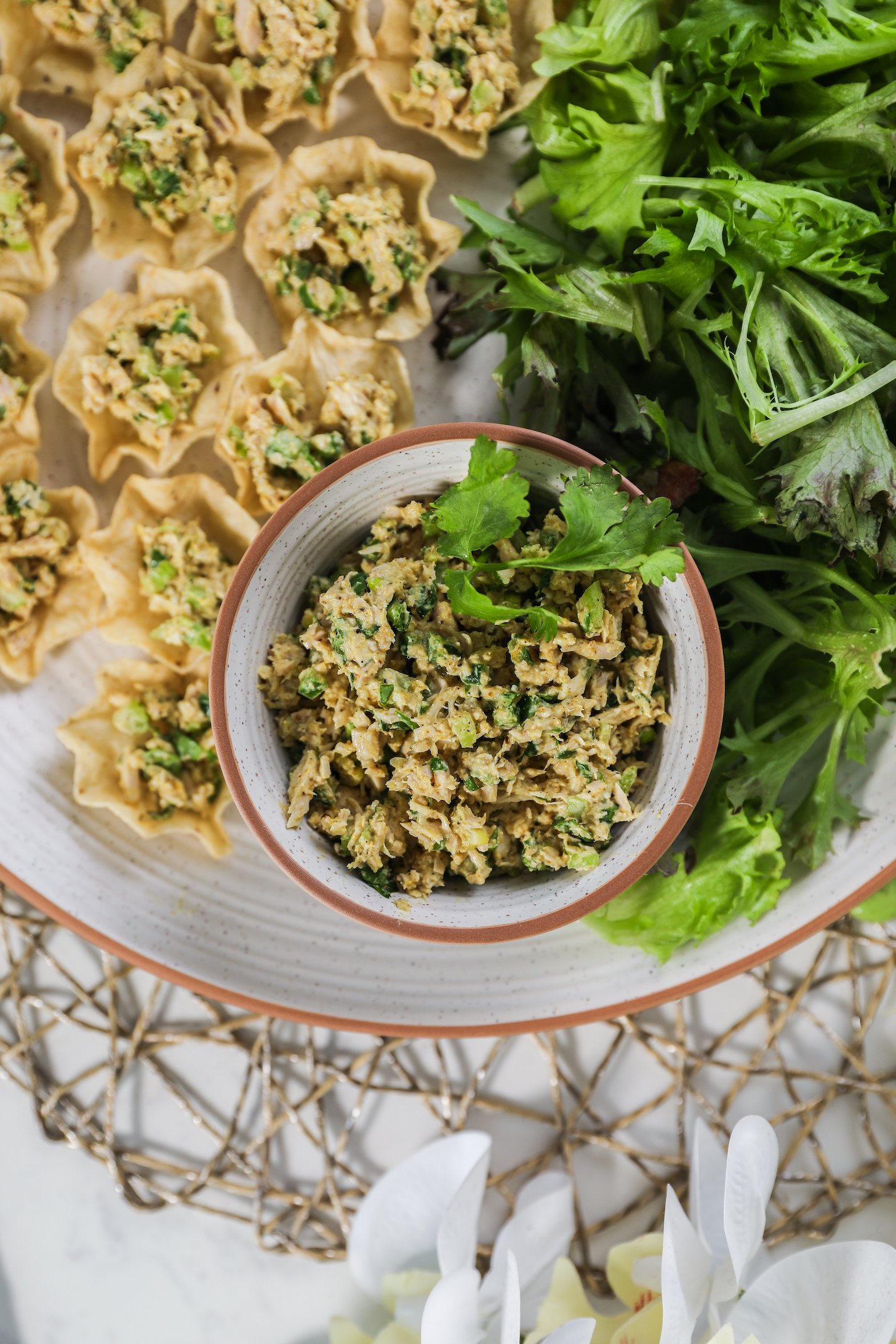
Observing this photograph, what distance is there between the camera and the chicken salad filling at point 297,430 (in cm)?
190

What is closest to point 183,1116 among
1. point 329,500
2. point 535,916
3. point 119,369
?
point 535,916

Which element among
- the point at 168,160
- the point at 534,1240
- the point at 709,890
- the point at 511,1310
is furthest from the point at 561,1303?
the point at 168,160

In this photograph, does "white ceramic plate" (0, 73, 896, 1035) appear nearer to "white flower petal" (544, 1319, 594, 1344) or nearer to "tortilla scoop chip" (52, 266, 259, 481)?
"tortilla scoop chip" (52, 266, 259, 481)

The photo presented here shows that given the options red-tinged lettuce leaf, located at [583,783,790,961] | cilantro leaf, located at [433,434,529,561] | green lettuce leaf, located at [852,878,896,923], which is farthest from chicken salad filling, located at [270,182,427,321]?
green lettuce leaf, located at [852,878,896,923]

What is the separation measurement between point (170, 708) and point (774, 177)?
1.49 meters

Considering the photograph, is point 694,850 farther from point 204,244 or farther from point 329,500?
point 204,244

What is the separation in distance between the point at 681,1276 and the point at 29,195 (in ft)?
7.69

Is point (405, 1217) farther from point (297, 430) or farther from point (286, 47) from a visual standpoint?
point (286, 47)

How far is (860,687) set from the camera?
1716 millimetres

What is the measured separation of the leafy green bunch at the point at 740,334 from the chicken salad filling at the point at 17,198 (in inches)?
32.2

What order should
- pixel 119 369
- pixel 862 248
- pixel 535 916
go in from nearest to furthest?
pixel 535 916, pixel 862 248, pixel 119 369

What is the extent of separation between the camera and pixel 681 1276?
5.82 ft

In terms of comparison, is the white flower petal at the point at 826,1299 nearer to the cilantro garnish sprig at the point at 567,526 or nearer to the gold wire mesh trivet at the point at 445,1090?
the gold wire mesh trivet at the point at 445,1090

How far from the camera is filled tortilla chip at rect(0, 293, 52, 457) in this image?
6.43 feet
